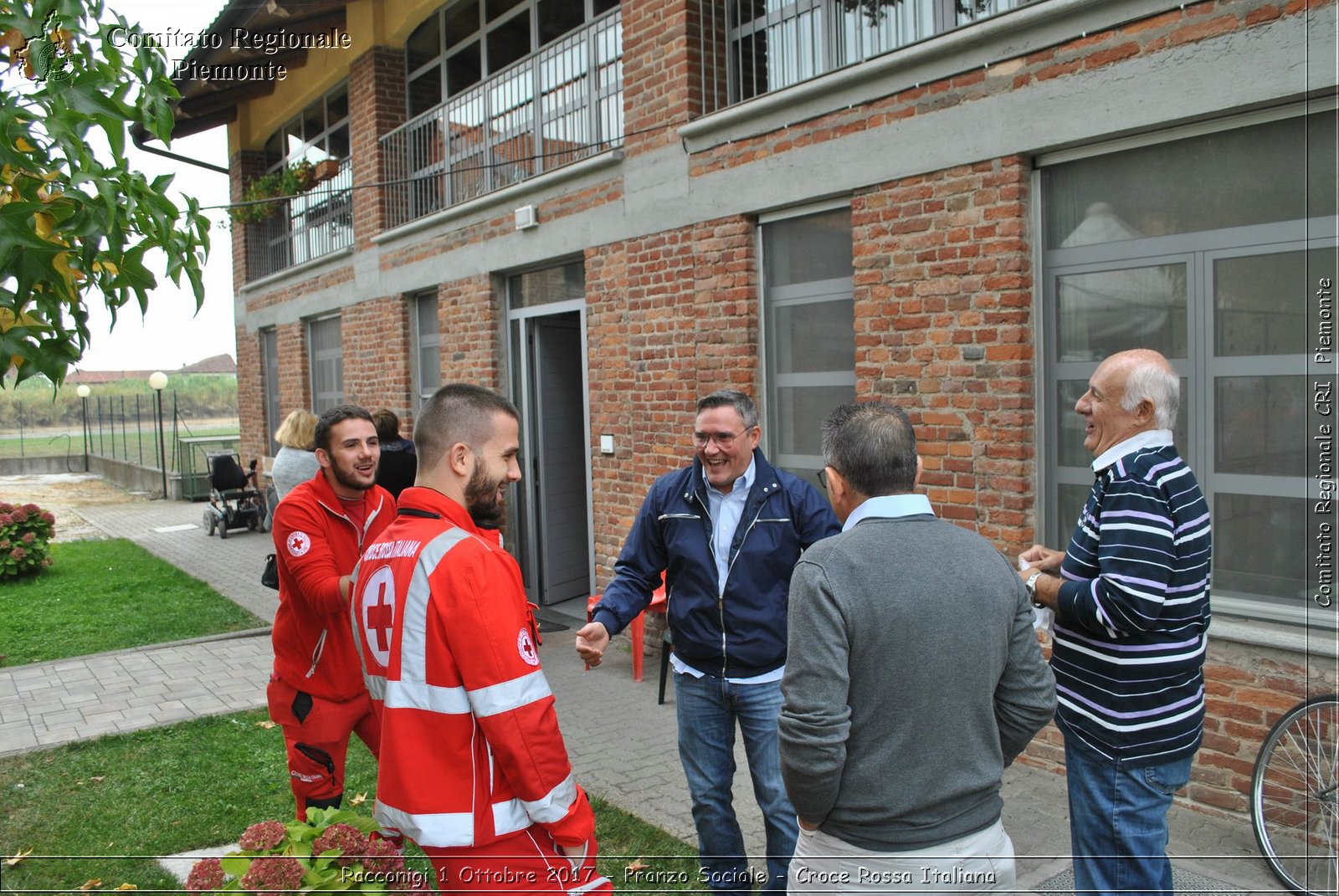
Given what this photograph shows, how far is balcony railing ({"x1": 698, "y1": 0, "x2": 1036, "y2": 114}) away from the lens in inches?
225

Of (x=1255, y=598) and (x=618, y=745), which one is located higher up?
(x=1255, y=598)

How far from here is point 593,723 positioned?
6.31m

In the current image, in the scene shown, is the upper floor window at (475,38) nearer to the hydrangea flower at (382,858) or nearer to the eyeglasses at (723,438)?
the eyeglasses at (723,438)

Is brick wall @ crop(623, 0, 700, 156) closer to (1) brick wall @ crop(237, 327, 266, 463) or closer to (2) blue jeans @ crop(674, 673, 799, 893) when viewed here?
(2) blue jeans @ crop(674, 673, 799, 893)

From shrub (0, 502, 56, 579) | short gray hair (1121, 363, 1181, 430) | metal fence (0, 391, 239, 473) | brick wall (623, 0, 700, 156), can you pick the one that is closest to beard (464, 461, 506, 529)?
short gray hair (1121, 363, 1181, 430)

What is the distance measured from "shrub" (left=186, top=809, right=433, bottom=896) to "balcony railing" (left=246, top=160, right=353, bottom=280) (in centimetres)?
1035

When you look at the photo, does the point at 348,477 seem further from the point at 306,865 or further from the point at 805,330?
the point at 805,330

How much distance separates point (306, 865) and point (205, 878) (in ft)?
0.82

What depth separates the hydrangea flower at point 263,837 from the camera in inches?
104

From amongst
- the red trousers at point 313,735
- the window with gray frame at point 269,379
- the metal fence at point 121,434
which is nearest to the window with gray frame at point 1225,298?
the red trousers at point 313,735

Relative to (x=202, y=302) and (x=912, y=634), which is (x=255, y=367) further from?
(x=912, y=634)

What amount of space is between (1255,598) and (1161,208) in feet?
6.27

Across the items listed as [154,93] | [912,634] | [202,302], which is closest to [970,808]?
[912,634]

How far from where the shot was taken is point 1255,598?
14.8 feet
